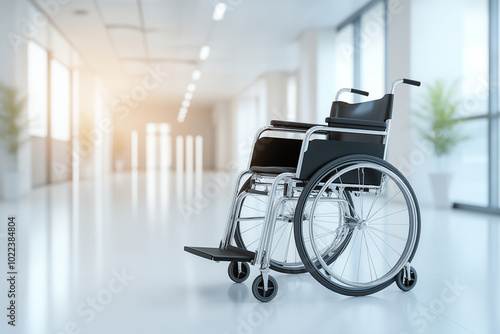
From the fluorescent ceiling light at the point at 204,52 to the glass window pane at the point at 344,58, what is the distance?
2573 millimetres

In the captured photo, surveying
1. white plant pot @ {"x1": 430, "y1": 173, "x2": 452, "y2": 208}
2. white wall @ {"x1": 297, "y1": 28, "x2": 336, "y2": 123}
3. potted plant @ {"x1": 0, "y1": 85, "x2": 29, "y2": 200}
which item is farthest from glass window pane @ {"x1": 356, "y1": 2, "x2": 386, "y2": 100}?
potted plant @ {"x1": 0, "y1": 85, "x2": 29, "y2": 200}

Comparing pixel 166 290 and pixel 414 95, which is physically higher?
pixel 414 95

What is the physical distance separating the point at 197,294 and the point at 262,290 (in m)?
0.25

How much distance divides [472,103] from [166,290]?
15.0 feet

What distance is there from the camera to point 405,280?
1.96m

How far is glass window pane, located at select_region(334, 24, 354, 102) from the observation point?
26.8ft

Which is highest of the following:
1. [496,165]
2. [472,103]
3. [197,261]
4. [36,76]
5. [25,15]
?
[25,15]

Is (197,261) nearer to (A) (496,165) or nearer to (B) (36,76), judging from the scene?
(A) (496,165)

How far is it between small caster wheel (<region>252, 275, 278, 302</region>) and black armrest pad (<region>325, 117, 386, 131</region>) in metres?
0.58

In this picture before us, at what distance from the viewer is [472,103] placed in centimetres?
550

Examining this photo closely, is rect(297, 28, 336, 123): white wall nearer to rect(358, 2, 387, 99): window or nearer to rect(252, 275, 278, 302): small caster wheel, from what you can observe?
rect(358, 2, 387, 99): window

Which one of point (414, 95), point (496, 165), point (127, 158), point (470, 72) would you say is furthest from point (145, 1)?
point (127, 158)

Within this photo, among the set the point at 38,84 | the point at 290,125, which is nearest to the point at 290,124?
the point at 290,125

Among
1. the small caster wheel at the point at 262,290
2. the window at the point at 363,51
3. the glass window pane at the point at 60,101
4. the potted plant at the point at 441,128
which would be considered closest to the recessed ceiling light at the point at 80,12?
the glass window pane at the point at 60,101
